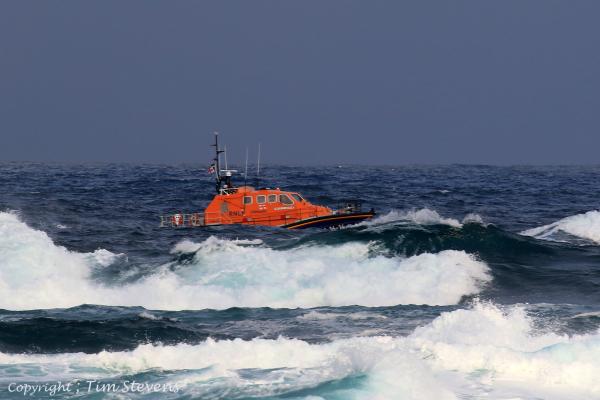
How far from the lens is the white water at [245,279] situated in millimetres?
22047

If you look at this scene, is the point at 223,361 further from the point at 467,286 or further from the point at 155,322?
the point at 467,286

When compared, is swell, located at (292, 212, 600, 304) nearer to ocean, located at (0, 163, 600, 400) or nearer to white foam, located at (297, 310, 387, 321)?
ocean, located at (0, 163, 600, 400)

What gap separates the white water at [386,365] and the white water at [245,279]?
6.26m

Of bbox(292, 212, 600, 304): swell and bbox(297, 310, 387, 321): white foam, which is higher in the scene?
bbox(292, 212, 600, 304): swell

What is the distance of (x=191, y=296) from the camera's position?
22234 mm

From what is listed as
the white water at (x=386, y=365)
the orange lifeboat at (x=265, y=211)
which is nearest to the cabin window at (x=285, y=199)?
the orange lifeboat at (x=265, y=211)

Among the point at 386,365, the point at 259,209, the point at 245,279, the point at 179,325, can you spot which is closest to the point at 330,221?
the point at 259,209

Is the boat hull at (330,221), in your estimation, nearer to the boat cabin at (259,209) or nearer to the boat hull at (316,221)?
the boat hull at (316,221)

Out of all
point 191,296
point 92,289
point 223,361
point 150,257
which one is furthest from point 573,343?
point 150,257

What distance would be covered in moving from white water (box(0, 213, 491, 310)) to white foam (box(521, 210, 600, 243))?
877cm

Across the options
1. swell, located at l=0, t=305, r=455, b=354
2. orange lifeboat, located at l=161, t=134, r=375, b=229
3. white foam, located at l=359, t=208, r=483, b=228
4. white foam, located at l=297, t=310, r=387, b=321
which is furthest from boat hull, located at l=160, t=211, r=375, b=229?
white foam, located at l=297, t=310, r=387, b=321

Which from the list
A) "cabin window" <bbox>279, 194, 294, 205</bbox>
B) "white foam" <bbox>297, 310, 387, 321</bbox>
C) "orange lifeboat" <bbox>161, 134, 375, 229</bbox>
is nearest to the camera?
"white foam" <bbox>297, 310, 387, 321</bbox>

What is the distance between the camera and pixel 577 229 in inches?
1355

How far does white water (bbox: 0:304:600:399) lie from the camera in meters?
12.8
